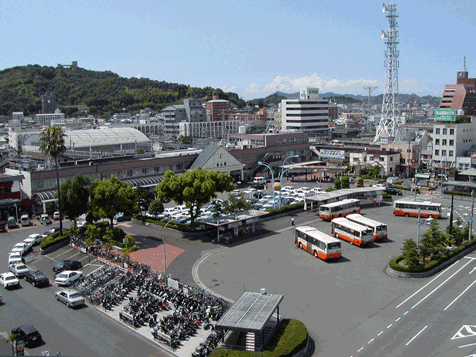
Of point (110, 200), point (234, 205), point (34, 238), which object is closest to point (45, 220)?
point (34, 238)

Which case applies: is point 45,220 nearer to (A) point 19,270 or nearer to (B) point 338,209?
(A) point 19,270

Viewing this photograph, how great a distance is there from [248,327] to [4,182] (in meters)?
37.8

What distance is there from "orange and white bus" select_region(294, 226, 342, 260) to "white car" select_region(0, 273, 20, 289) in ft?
66.3

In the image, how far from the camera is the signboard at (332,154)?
257 feet

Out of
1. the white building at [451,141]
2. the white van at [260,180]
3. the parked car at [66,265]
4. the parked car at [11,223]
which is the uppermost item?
the white building at [451,141]

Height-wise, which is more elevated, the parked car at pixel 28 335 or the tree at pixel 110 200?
the tree at pixel 110 200

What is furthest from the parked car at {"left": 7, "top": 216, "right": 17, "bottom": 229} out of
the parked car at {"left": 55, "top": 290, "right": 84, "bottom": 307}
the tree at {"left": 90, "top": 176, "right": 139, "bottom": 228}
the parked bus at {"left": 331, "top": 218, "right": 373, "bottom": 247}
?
the parked bus at {"left": 331, "top": 218, "right": 373, "bottom": 247}

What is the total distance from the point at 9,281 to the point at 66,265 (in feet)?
13.7

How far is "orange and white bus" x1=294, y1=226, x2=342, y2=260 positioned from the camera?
104ft

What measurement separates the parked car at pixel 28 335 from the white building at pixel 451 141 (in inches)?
2462

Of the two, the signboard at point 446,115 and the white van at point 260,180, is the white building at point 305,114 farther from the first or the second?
the white van at point 260,180

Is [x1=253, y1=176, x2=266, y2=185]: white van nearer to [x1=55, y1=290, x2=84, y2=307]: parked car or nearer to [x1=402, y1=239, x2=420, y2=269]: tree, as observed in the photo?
[x1=402, y1=239, x2=420, y2=269]: tree

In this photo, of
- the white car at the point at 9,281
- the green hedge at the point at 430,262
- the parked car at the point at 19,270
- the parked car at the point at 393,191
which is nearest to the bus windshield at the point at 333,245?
the green hedge at the point at 430,262

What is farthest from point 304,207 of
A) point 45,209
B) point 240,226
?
point 45,209
